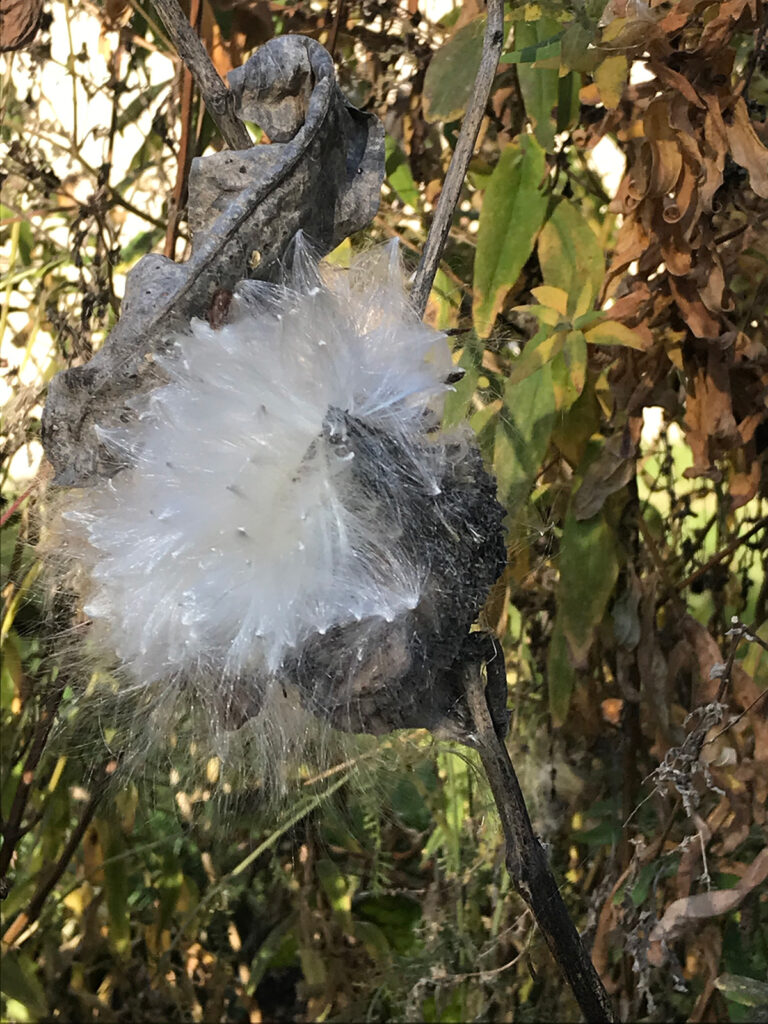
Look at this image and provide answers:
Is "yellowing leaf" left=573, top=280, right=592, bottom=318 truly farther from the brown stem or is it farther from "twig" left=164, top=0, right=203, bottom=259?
the brown stem

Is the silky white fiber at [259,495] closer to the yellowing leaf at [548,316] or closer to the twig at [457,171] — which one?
the twig at [457,171]

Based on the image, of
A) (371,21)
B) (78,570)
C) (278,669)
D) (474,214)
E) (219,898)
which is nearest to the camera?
(278,669)

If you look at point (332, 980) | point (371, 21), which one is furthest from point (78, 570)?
point (332, 980)

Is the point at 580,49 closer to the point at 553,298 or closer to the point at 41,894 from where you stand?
the point at 553,298

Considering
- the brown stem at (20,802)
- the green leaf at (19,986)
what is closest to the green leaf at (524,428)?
the brown stem at (20,802)

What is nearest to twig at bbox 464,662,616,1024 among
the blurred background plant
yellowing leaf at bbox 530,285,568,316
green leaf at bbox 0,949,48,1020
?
the blurred background plant

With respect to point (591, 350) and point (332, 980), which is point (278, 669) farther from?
point (332, 980)

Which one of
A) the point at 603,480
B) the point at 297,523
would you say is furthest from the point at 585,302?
the point at 297,523
